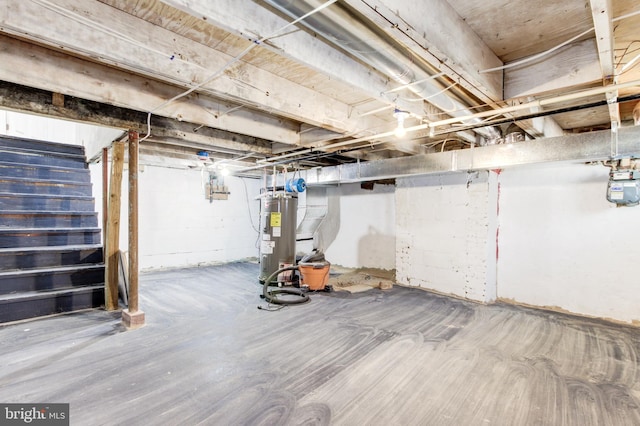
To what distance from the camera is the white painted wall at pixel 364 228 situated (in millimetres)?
5418

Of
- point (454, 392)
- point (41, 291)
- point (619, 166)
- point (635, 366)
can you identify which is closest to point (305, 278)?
point (454, 392)

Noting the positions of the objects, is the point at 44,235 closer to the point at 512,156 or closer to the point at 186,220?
the point at 186,220

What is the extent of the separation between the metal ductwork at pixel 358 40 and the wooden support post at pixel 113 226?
270cm

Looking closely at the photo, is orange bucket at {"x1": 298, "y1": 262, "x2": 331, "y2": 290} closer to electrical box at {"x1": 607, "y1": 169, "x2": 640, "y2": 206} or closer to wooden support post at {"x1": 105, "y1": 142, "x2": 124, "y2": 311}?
wooden support post at {"x1": 105, "y1": 142, "x2": 124, "y2": 311}

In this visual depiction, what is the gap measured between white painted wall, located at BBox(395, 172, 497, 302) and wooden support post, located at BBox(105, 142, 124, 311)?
11.9ft

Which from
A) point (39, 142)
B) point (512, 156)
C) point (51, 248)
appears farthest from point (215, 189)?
point (512, 156)

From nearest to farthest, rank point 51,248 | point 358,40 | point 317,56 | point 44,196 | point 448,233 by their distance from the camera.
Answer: point 358,40 < point 317,56 < point 51,248 < point 44,196 < point 448,233

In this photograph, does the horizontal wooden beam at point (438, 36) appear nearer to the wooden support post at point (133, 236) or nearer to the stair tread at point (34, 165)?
the wooden support post at point (133, 236)

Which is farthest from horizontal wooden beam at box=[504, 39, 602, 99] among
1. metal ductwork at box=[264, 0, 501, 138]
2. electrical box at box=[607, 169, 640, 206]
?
electrical box at box=[607, 169, 640, 206]

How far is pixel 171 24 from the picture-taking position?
5.52ft

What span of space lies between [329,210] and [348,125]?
3352 millimetres

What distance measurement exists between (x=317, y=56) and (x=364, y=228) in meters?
4.32

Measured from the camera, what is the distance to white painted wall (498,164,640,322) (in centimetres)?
314

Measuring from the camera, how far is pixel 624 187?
2.94m
